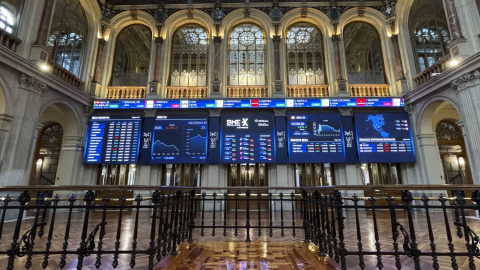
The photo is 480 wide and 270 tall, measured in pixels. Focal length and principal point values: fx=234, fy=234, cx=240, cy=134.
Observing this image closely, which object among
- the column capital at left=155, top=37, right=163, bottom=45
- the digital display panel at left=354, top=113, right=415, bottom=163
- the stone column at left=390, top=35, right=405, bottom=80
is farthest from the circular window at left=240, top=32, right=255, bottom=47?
the stone column at left=390, top=35, right=405, bottom=80

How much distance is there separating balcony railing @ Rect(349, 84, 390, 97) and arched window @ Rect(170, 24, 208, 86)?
6899 millimetres

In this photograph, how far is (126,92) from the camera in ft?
35.9

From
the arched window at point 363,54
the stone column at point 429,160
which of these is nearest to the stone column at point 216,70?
the arched window at point 363,54

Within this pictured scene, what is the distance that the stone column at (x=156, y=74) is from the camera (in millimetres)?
10539

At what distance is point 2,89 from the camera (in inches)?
270

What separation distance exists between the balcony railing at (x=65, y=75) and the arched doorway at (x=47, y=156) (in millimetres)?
4004

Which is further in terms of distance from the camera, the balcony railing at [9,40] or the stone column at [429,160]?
the stone column at [429,160]

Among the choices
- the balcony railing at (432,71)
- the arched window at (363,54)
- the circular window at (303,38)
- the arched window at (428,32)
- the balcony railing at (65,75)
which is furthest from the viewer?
the circular window at (303,38)

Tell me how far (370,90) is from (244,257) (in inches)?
401

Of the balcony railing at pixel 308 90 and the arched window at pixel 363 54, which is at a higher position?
the arched window at pixel 363 54

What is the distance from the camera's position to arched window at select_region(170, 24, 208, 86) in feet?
37.2

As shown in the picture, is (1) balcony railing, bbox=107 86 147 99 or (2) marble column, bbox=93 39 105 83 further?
(1) balcony railing, bbox=107 86 147 99

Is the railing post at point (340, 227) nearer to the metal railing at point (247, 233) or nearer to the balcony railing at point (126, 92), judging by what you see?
the metal railing at point (247, 233)

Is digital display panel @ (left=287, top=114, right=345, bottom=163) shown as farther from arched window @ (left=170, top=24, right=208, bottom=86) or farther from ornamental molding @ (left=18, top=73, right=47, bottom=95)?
ornamental molding @ (left=18, top=73, right=47, bottom=95)
